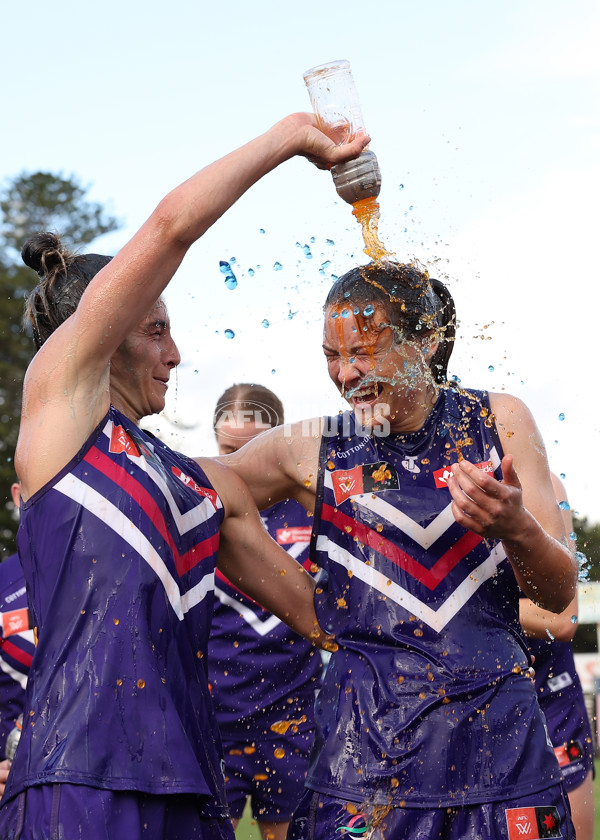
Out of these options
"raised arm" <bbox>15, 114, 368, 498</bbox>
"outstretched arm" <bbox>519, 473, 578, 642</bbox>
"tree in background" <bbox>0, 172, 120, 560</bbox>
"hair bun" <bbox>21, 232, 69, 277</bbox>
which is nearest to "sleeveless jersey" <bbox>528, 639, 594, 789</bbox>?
"outstretched arm" <bbox>519, 473, 578, 642</bbox>

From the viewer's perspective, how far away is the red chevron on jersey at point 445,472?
3.43m

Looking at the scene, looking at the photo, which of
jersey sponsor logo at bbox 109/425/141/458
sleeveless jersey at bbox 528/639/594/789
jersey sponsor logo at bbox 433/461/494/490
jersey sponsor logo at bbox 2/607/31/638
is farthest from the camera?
sleeveless jersey at bbox 528/639/594/789

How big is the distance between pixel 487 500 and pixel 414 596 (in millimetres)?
497

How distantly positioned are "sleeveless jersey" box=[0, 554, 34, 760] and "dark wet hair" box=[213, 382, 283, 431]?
5.02 feet

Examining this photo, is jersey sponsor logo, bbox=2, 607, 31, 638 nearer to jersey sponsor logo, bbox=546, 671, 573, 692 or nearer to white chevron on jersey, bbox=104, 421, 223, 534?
white chevron on jersey, bbox=104, 421, 223, 534

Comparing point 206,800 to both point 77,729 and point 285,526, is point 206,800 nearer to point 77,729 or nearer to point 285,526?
point 77,729

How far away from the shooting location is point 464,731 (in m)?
3.15

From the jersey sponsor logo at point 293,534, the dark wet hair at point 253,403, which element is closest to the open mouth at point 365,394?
the jersey sponsor logo at point 293,534

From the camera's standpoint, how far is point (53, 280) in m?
3.19

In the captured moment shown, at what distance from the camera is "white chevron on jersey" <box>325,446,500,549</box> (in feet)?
11.0

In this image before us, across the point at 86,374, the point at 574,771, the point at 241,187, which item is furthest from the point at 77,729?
the point at 574,771

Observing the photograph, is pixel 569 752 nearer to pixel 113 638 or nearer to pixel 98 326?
pixel 113 638

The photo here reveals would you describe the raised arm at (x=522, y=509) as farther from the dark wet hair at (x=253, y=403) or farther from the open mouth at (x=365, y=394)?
the dark wet hair at (x=253, y=403)

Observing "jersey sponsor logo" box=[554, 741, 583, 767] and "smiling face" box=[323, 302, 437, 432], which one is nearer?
"smiling face" box=[323, 302, 437, 432]
